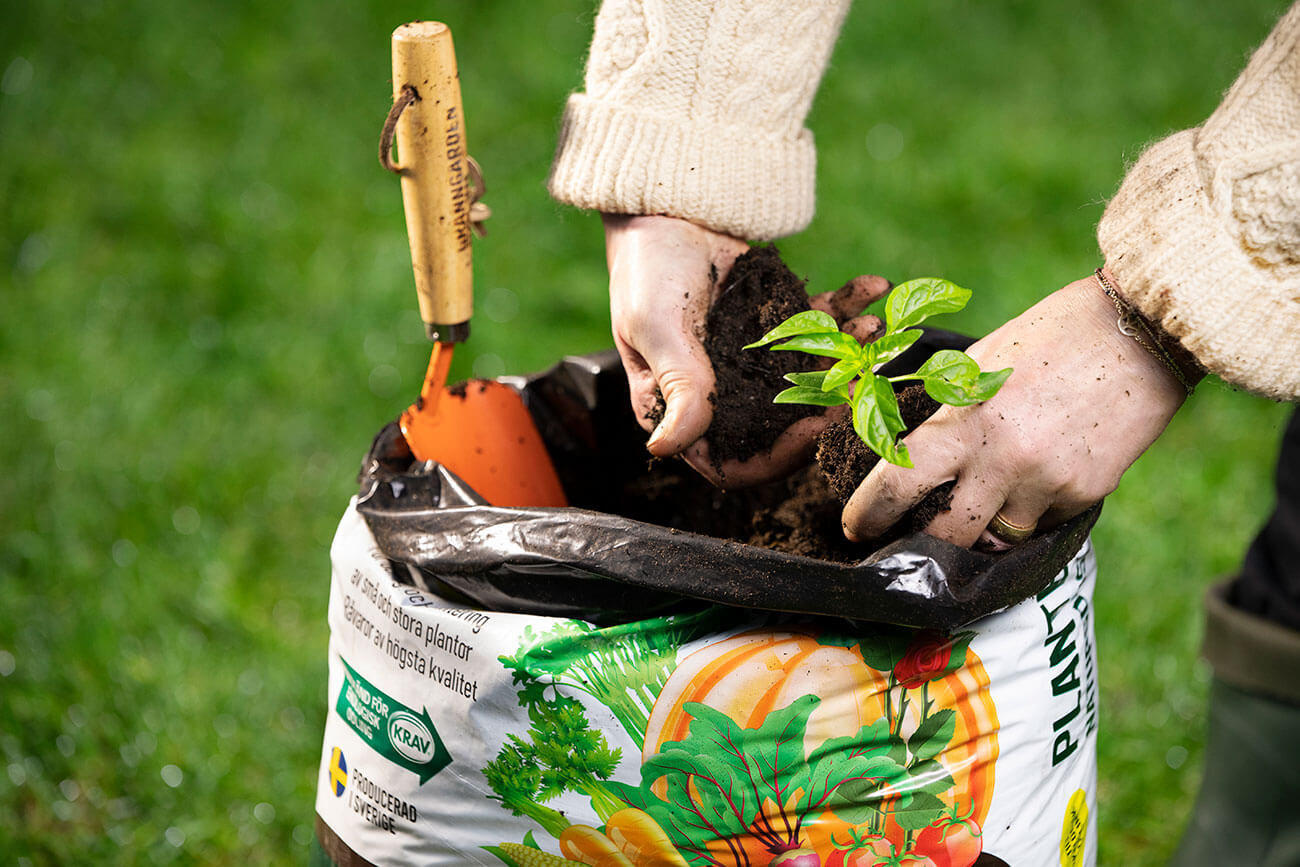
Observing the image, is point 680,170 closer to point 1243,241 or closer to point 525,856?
point 1243,241

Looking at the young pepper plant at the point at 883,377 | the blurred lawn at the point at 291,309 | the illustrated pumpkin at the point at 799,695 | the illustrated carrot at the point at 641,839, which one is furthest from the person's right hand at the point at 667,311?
the blurred lawn at the point at 291,309

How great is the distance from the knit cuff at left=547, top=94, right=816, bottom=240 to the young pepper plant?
26 cm

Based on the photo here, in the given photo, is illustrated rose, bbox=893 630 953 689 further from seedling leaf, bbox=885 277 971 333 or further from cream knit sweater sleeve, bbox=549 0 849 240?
cream knit sweater sleeve, bbox=549 0 849 240

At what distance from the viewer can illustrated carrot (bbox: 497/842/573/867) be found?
1018 millimetres

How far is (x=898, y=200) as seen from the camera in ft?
10.6

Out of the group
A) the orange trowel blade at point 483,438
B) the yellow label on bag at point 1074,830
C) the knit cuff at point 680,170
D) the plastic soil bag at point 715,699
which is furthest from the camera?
the orange trowel blade at point 483,438

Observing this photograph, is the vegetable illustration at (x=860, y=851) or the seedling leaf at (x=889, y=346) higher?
the seedling leaf at (x=889, y=346)

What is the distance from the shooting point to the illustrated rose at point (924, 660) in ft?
3.15

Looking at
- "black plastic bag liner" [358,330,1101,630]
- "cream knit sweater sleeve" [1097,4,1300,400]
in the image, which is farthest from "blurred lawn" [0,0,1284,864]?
"black plastic bag liner" [358,330,1101,630]

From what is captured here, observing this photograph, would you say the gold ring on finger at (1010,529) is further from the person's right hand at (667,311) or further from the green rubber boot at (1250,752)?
the green rubber boot at (1250,752)

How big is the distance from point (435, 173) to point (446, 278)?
0.13 metres

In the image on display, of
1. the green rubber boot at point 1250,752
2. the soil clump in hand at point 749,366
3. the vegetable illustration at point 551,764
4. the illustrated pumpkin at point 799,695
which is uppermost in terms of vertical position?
the soil clump in hand at point 749,366

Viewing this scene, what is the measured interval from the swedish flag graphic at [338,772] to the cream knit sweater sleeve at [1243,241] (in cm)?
93

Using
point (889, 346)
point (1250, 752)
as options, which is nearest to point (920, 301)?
point (889, 346)
